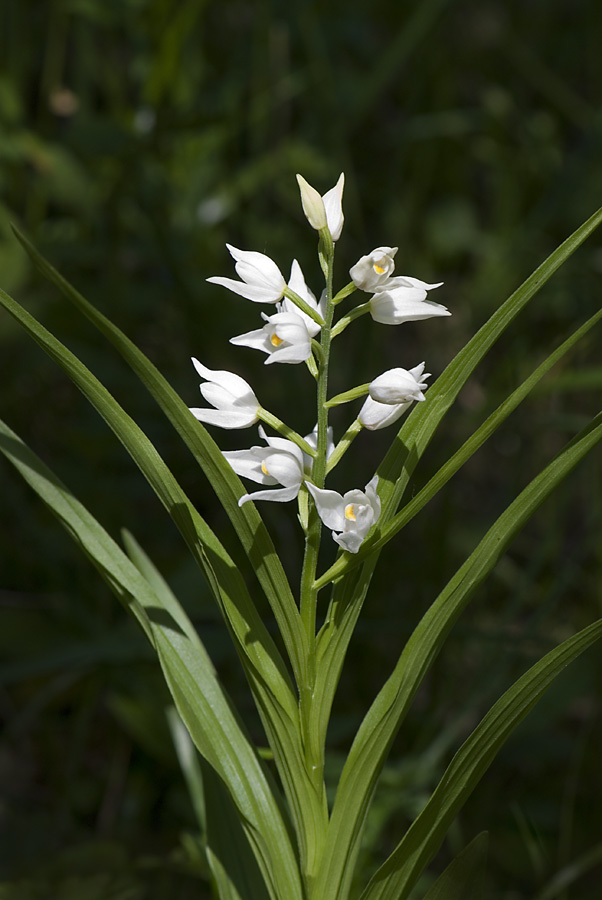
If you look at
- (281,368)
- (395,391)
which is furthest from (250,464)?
(281,368)

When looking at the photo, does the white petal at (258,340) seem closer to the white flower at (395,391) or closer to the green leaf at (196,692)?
the white flower at (395,391)

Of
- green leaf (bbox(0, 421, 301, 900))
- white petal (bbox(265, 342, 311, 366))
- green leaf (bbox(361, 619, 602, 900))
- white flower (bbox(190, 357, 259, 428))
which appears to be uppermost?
white flower (bbox(190, 357, 259, 428))

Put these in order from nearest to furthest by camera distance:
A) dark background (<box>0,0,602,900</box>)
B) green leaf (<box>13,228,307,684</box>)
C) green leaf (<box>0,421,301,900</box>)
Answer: green leaf (<box>13,228,307,684</box>), green leaf (<box>0,421,301,900</box>), dark background (<box>0,0,602,900</box>)

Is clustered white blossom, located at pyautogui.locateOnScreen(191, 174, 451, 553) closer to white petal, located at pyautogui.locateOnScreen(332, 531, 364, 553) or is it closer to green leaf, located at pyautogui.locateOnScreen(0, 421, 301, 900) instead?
white petal, located at pyautogui.locateOnScreen(332, 531, 364, 553)

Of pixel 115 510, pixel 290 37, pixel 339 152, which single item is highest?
pixel 290 37

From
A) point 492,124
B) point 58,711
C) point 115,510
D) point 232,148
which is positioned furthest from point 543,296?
point 58,711

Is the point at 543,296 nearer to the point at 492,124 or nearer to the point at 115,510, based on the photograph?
the point at 492,124

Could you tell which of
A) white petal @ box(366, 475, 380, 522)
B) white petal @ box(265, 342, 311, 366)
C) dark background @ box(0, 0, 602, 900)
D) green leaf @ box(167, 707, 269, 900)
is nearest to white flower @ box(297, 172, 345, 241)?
white petal @ box(265, 342, 311, 366)
